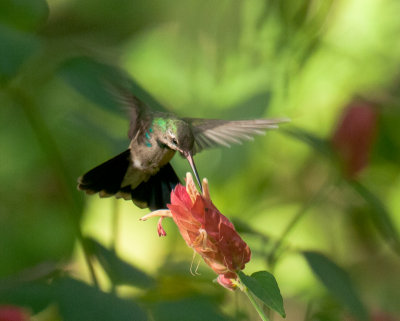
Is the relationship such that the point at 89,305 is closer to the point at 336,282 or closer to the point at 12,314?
the point at 12,314

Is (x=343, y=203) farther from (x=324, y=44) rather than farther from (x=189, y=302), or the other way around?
(x=189, y=302)

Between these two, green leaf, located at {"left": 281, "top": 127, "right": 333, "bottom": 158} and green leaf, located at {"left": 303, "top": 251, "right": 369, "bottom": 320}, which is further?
green leaf, located at {"left": 281, "top": 127, "right": 333, "bottom": 158}

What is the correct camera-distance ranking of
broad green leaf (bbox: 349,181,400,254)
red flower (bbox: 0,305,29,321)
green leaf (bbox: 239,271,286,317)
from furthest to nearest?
broad green leaf (bbox: 349,181,400,254), red flower (bbox: 0,305,29,321), green leaf (bbox: 239,271,286,317)

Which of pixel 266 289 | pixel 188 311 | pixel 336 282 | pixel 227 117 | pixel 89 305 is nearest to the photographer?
pixel 266 289

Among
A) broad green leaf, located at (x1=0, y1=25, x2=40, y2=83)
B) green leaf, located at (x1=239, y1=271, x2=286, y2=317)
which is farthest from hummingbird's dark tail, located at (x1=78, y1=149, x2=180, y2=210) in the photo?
green leaf, located at (x1=239, y1=271, x2=286, y2=317)

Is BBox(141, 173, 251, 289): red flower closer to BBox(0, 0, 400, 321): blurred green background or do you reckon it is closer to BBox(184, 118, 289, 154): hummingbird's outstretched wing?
BBox(184, 118, 289, 154): hummingbird's outstretched wing

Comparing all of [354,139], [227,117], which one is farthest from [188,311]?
[227,117]

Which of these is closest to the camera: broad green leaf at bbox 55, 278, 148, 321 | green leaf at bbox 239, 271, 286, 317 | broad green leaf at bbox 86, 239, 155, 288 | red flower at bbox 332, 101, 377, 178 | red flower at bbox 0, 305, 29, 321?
green leaf at bbox 239, 271, 286, 317

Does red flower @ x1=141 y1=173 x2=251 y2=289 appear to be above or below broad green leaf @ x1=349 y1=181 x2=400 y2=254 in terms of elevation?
above
